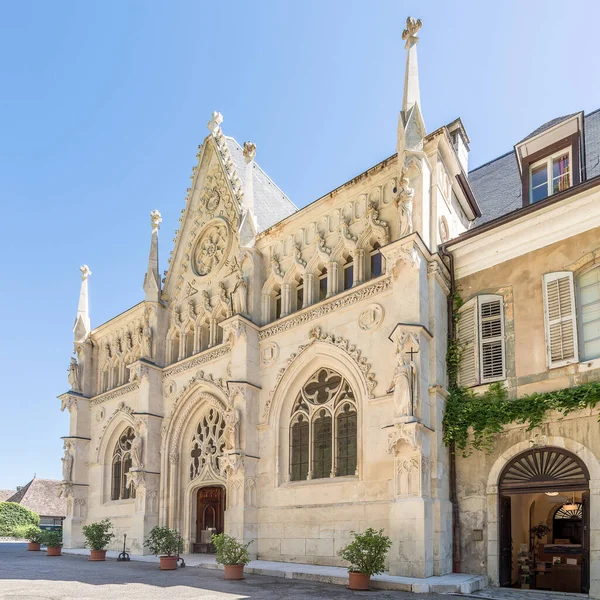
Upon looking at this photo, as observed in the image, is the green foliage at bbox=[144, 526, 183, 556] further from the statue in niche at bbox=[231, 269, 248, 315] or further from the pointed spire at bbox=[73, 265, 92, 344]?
the pointed spire at bbox=[73, 265, 92, 344]

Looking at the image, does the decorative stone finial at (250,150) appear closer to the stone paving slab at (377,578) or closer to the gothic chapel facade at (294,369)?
the gothic chapel facade at (294,369)

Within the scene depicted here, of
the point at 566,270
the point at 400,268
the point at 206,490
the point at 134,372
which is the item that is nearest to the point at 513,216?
the point at 566,270

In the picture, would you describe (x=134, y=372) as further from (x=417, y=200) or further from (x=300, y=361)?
(x=417, y=200)

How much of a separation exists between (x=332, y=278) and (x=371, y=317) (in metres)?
2.16

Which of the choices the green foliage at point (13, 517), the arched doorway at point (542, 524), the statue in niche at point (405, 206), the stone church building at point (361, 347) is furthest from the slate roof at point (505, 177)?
the green foliage at point (13, 517)

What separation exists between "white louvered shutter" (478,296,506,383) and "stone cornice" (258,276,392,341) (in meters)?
2.45

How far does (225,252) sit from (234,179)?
8.85ft

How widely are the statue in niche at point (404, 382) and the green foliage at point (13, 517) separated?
3527cm

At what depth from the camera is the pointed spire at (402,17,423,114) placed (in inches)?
683

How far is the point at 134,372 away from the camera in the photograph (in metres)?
24.6

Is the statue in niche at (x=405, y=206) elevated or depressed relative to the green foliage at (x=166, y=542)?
elevated

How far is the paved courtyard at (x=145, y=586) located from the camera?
1217cm

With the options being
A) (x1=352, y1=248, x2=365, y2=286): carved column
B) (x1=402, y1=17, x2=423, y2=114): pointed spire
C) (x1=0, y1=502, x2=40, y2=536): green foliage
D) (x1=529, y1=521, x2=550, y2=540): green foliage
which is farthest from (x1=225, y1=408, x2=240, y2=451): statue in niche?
(x1=0, y1=502, x2=40, y2=536): green foliage

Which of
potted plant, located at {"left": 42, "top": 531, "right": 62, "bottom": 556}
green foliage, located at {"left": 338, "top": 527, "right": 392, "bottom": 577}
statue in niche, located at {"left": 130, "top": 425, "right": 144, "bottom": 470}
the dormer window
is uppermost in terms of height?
the dormer window
